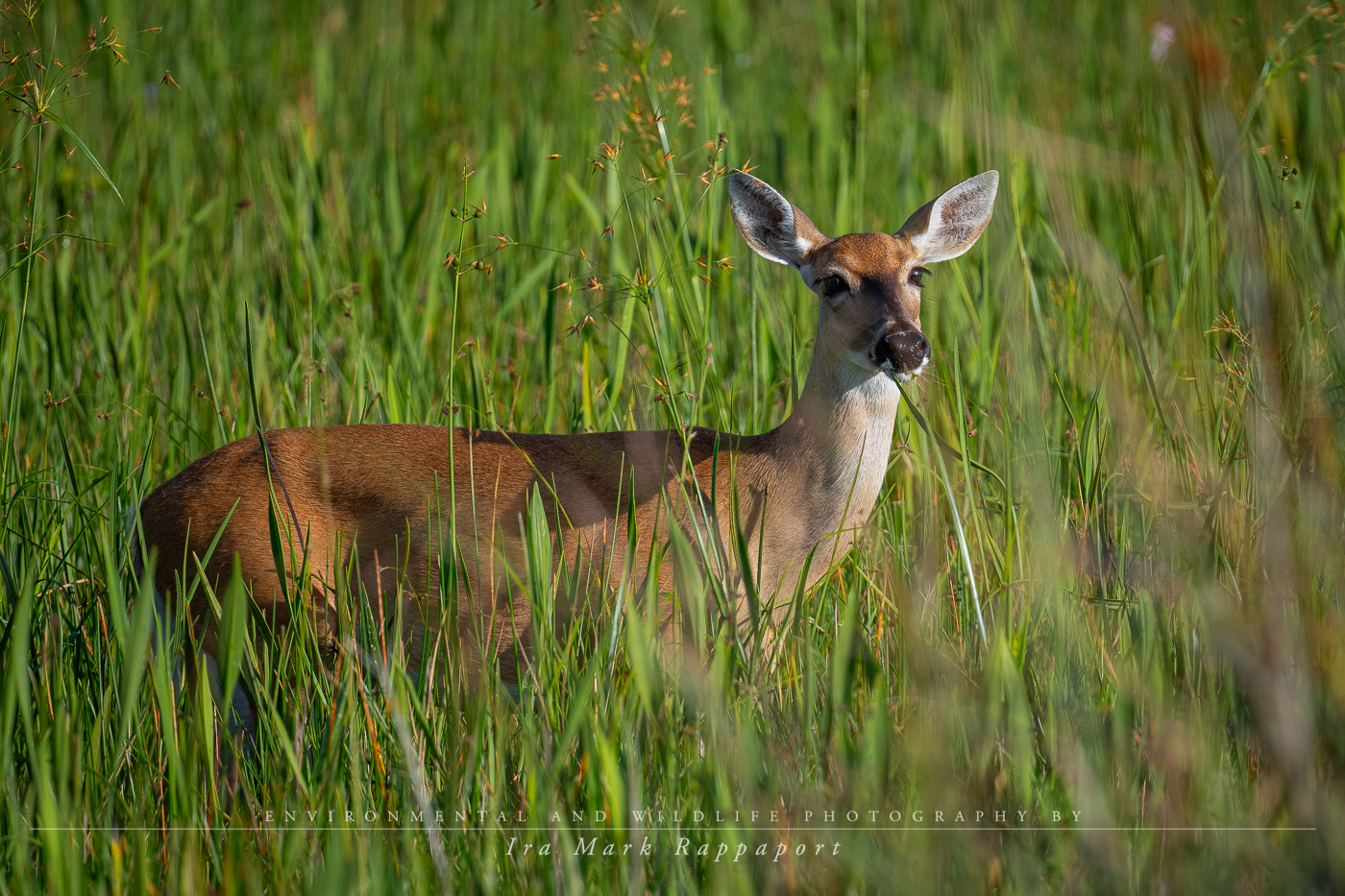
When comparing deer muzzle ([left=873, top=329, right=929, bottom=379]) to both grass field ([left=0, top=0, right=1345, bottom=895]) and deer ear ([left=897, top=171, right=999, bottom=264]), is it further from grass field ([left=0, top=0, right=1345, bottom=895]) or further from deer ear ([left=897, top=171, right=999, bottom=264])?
deer ear ([left=897, top=171, right=999, bottom=264])

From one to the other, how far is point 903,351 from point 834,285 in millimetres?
518

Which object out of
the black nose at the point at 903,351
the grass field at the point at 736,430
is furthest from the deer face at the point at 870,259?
the grass field at the point at 736,430

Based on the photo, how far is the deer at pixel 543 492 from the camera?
3205 mm

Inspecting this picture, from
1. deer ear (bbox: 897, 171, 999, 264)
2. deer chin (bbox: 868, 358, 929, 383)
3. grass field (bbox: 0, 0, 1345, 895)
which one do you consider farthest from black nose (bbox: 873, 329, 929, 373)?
deer ear (bbox: 897, 171, 999, 264)

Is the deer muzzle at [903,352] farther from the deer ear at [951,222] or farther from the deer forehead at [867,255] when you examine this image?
the deer ear at [951,222]

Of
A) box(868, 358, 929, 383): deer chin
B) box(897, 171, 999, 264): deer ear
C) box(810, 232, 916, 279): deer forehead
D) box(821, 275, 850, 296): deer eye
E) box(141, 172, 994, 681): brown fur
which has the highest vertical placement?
box(897, 171, 999, 264): deer ear

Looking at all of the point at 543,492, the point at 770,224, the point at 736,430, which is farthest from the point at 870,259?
the point at 543,492

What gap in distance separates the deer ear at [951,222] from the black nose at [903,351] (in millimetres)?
664

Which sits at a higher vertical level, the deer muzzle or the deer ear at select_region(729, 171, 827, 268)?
the deer ear at select_region(729, 171, 827, 268)

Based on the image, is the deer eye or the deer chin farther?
the deer eye

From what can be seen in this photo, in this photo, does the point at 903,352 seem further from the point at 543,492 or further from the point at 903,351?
the point at 543,492

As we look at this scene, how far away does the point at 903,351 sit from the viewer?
3.17 meters

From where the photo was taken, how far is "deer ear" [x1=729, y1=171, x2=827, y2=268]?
3.78 m

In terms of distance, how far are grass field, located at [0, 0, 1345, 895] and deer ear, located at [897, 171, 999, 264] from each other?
0.92 feet
